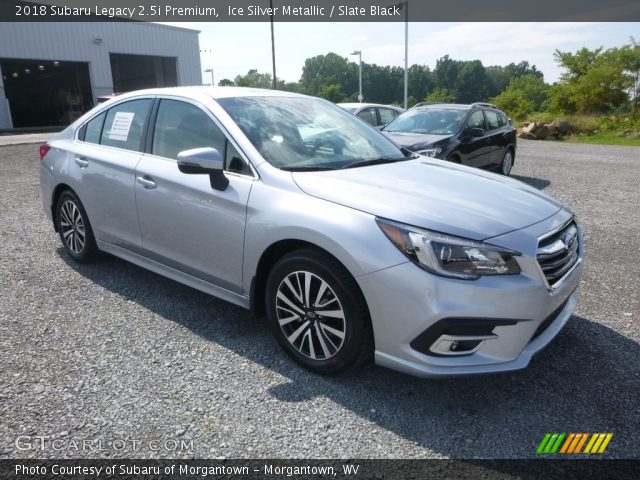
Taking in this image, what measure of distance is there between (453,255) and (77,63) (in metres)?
34.2

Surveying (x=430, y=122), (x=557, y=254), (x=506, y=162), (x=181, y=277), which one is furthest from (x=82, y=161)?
(x=506, y=162)

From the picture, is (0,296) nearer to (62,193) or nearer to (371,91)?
(62,193)

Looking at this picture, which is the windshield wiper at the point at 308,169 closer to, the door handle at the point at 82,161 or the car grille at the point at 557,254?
the car grille at the point at 557,254

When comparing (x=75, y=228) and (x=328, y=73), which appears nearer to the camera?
(x=75, y=228)

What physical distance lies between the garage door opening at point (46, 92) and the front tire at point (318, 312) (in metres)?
32.4

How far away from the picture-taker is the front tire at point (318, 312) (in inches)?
105

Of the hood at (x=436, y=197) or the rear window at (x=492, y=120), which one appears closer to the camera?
the hood at (x=436, y=197)

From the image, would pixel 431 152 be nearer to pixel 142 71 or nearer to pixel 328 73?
pixel 142 71

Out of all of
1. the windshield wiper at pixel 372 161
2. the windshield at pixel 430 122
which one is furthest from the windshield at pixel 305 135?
the windshield at pixel 430 122

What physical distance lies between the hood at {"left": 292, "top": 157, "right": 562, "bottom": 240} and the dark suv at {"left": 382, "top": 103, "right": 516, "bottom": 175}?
453cm

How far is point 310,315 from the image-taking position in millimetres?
2883

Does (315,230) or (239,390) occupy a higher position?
(315,230)

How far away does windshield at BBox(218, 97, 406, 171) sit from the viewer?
3256mm

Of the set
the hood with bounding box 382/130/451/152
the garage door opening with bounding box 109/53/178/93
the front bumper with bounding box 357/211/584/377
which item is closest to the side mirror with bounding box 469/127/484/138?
the hood with bounding box 382/130/451/152
